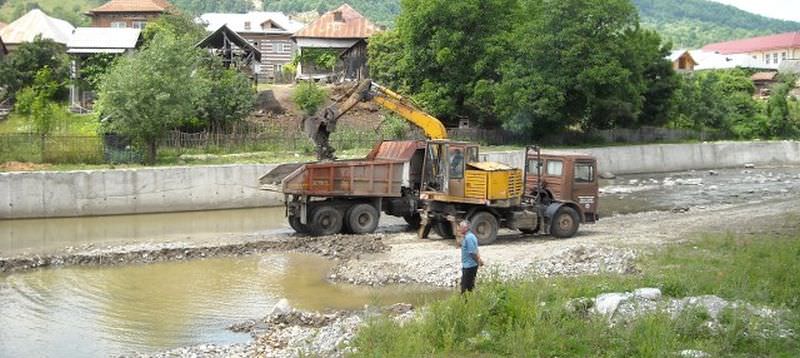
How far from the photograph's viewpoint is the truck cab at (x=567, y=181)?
925 inches

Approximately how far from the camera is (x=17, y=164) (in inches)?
1371

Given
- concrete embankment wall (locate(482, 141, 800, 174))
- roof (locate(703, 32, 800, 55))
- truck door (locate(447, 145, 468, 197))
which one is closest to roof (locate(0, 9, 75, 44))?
concrete embankment wall (locate(482, 141, 800, 174))

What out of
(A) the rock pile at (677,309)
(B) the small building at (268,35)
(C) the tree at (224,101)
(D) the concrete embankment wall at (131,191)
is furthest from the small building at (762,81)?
(A) the rock pile at (677,309)

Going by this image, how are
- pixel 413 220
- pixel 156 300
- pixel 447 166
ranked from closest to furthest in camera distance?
pixel 156 300, pixel 447 166, pixel 413 220

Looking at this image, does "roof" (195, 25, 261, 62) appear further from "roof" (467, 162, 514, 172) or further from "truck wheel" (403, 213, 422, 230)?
"roof" (467, 162, 514, 172)

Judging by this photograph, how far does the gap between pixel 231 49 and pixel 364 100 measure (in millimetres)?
28777

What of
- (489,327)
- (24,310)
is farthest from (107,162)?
(489,327)

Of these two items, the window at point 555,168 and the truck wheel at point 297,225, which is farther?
the truck wheel at point 297,225

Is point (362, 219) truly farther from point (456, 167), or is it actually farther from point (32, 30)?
point (32, 30)

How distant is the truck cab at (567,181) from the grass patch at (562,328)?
9097 millimetres

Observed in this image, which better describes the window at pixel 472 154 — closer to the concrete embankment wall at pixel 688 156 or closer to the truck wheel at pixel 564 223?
the truck wheel at pixel 564 223

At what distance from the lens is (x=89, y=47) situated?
2138 inches

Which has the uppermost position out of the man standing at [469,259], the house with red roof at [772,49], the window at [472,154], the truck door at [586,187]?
the house with red roof at [772,49]

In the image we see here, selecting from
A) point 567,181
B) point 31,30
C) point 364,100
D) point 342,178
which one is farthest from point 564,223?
point 31,30
